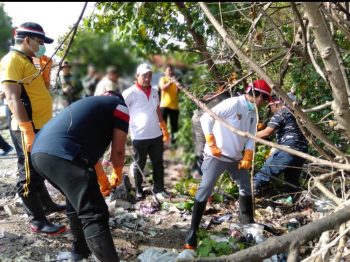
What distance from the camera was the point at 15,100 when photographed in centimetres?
371

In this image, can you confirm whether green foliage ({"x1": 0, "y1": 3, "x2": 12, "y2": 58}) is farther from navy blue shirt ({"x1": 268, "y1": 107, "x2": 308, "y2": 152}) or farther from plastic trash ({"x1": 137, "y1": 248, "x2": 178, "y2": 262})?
navy blue shirt ({"x1": 268, "y1": 107, "x2": 308, "y2": 152})

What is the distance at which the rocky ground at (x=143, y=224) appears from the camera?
3.76 metres

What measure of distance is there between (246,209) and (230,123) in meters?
0.98

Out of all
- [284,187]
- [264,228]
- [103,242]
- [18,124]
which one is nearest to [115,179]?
[103,242]

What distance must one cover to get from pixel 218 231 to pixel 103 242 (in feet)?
5.02

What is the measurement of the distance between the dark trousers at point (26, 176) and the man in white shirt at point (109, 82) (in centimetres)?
112

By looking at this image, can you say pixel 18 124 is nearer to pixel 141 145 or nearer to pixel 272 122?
pixel 141 145

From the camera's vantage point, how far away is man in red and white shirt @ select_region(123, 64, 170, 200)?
16.7 ft

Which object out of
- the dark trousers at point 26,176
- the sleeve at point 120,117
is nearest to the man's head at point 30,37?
the dark trousers at point 26,176

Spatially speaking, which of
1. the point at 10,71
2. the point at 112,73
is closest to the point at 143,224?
the point at 10,71

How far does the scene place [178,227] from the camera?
4.45 m

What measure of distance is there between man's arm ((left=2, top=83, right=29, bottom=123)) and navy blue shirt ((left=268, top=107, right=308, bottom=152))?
276cm

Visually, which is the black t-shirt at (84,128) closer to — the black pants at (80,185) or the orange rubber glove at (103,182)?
the black pants at (80,185)

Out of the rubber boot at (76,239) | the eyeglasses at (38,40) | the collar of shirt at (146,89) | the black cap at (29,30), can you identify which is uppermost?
the black cap at (29,30)
